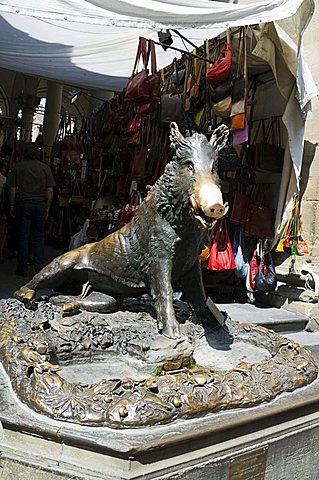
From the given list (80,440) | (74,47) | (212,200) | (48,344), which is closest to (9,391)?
(48,344)

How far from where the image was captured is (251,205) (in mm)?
5309

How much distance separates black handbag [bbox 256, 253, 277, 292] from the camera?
5.07m

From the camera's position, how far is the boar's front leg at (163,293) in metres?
2.74

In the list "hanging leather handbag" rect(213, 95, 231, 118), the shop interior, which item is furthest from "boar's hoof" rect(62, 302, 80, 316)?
"hanging leather handbag" rect(213, 95, 231, 118)

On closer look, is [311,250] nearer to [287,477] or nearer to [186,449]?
[287,477]

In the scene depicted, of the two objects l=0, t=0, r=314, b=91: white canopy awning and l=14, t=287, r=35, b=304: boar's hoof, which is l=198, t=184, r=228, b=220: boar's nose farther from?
l=0, t=0, r=314, b=91: white canopy awning

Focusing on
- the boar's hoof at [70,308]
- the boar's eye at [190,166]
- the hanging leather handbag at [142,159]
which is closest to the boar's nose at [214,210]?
the boar's eye at [190,166]

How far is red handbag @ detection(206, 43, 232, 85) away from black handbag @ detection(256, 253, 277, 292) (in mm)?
1839

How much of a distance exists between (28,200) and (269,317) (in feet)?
10.5

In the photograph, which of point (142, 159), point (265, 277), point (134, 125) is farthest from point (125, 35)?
point (265, 277)

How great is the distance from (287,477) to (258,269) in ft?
8.87

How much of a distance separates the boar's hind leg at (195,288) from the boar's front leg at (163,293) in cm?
27

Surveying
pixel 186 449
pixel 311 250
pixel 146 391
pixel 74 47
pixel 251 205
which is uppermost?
pixel 74 47

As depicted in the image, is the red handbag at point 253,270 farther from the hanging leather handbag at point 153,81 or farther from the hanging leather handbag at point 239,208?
the hanging leather handbag at point 153,81
